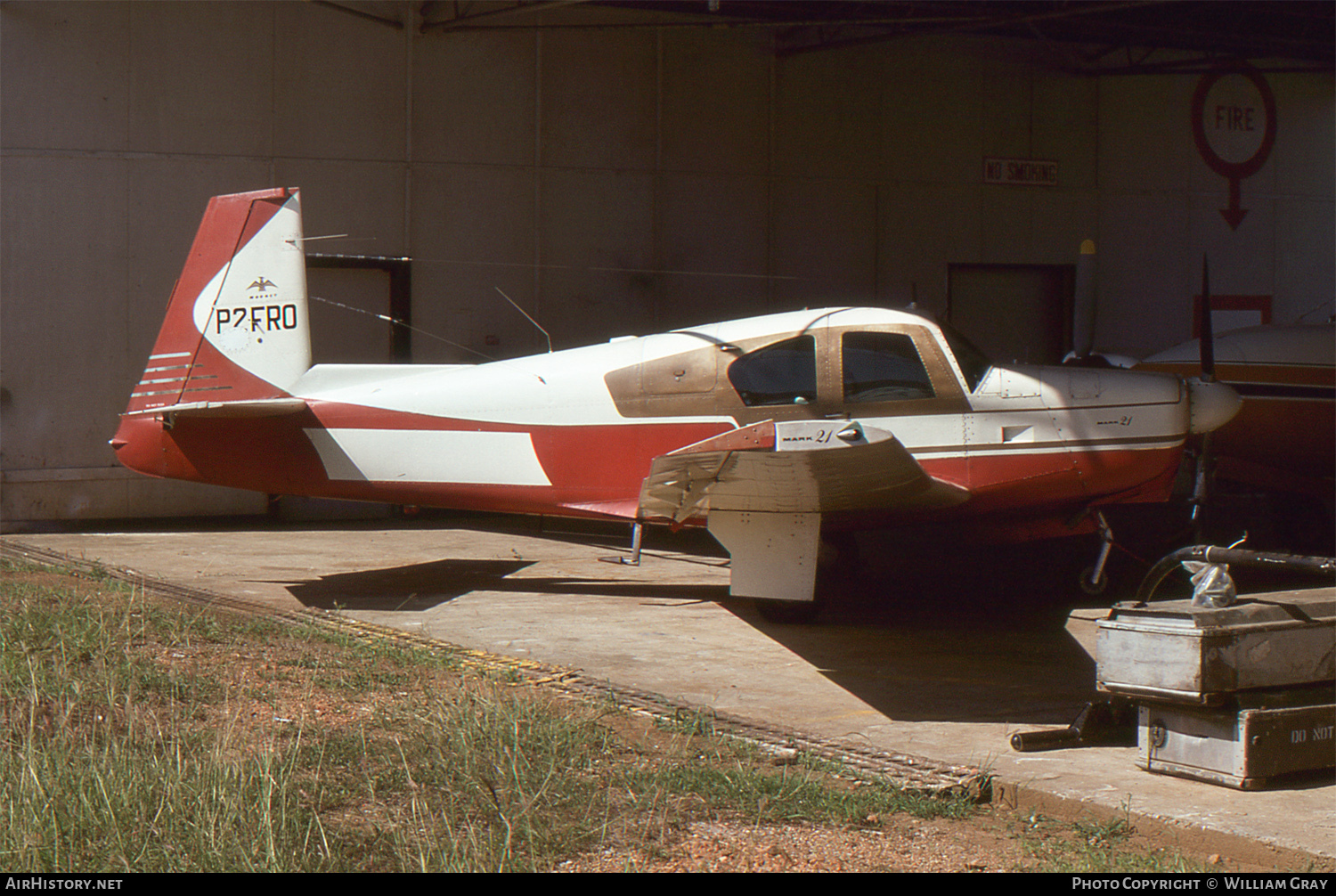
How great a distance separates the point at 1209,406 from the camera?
8.06 meters

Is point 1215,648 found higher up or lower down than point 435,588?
higher up

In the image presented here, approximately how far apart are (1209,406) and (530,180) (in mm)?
8418

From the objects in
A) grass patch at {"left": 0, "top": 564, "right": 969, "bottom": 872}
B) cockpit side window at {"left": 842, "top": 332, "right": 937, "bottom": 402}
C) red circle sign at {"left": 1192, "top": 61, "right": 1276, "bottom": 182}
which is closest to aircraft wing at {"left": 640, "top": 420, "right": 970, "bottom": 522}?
cockpit side window at {"left": 842, "top": 332, "right": 937, "bottom": 402}

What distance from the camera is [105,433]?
12617 mm

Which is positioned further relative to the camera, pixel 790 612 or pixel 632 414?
pixel 632 414

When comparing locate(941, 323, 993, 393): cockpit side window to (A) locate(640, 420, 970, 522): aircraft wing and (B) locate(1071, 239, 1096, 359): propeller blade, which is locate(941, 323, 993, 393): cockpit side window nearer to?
(A) locate(640, 420, 970, 522): aircraft wing

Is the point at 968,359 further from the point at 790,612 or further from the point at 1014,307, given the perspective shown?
the point at 1014,307

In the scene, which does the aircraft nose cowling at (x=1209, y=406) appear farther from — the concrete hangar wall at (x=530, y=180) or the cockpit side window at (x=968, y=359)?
the concrete hangar wall at (x=530, y=180)

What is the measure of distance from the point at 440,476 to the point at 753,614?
2.48 m

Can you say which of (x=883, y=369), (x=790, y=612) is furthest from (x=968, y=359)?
(x=790, y=612)

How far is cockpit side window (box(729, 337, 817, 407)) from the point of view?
8.15 m

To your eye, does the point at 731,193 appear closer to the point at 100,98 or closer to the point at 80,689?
the point at 100,98

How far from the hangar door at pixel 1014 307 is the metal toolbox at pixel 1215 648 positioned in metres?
11.2
